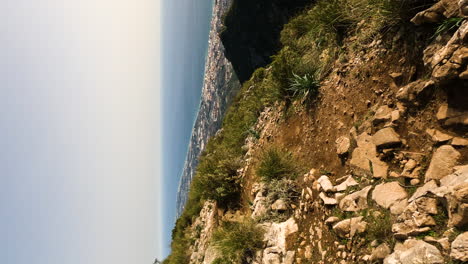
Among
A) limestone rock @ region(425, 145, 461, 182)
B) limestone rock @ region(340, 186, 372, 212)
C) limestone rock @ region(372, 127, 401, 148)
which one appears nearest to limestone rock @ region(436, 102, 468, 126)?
limestone rock @ region(425, 145, 461, 182)

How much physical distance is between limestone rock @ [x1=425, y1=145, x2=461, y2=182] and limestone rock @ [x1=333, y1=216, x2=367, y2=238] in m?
0.94

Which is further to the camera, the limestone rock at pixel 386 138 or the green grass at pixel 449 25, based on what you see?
the limestone rock at pixel 386 138

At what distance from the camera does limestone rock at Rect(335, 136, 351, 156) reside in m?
4.35

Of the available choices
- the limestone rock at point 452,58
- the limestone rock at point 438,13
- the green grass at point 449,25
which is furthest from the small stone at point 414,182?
the limestone rock at point 438,13

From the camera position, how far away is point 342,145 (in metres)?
4.48

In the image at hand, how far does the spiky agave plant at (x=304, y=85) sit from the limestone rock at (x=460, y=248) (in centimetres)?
410

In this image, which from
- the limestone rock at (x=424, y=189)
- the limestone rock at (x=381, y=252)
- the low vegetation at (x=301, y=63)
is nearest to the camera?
the limestone rock at (x=424, y=189)

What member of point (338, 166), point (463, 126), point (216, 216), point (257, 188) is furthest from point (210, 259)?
point (463, 126)

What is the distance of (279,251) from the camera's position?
450 cm

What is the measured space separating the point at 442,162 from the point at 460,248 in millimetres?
1096

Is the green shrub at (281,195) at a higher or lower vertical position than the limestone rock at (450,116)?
lower

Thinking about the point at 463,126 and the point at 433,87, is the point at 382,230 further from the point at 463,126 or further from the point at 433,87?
the point at 433,87

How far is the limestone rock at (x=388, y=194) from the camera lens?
3.07 metres

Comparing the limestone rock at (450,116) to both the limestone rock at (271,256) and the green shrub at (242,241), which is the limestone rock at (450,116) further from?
the green shrub at (242,241)
